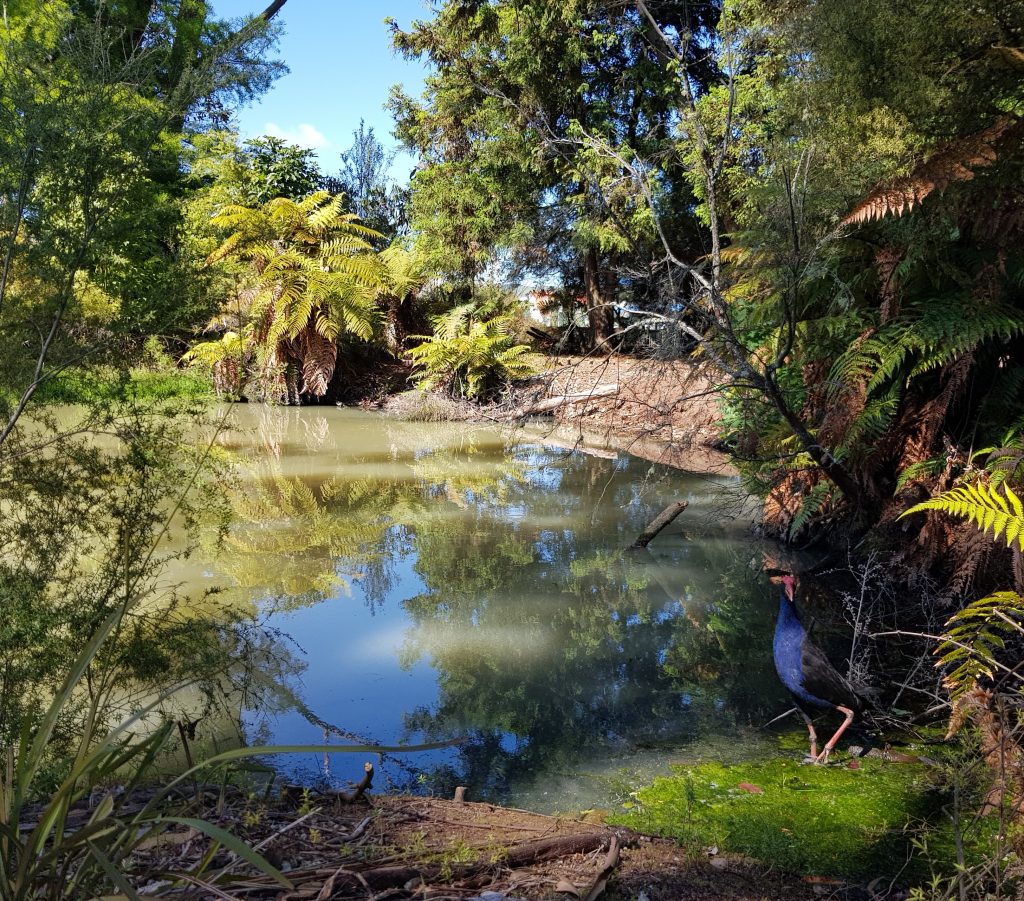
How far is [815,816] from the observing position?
2.69 metres

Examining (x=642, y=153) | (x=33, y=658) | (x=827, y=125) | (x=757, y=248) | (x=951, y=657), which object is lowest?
(x=33, y=658)

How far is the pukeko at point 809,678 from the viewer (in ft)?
10.5

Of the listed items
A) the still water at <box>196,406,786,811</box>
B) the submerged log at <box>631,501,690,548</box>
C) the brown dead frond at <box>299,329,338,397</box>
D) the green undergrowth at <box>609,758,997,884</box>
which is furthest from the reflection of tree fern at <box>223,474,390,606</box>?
the brown dead frond at <box>299,329,338,397</box>

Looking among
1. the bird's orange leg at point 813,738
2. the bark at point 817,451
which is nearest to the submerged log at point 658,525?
the bark at point 817,451

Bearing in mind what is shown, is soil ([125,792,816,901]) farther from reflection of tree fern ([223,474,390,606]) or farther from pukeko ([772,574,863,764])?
reflection of tree fern ([223,474,390,606])

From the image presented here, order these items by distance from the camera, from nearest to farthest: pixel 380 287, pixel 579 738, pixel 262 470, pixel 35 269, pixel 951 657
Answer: pixel 951 657
pixel 35 269
pixel 579 738
pixel 262 470
pixel 380 287

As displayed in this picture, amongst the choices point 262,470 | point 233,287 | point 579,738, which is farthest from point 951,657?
point 262,470

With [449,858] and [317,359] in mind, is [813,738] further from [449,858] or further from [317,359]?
[317,359]

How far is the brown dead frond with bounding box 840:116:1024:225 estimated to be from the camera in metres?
3.35

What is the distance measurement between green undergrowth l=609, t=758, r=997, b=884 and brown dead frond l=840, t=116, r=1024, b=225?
232 cm

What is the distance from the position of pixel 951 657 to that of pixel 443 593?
302 centimetres

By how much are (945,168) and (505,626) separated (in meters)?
3.01

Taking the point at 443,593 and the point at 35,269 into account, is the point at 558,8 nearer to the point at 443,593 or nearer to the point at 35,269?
the point at 443,593

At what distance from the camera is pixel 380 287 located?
13.6 meters
